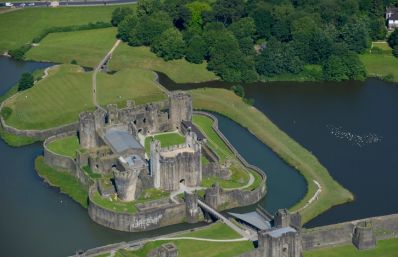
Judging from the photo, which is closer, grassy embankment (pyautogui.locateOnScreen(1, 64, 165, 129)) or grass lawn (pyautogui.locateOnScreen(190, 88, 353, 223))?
grass lawn (pyautogui.locateOnScreen(190, 88, 353, 223))

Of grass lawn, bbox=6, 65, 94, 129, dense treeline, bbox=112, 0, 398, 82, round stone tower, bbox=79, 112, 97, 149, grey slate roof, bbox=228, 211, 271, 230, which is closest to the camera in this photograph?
grey slate roof, bbox=228, 211, 271, 230

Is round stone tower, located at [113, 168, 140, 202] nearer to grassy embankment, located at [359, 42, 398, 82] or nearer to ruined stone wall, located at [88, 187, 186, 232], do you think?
ruined stone wall, located at [88, 187, 186, 232]

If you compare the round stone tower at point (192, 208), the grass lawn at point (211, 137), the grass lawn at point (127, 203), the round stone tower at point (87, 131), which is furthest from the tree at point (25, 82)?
the round stone tower at point (192, 208)

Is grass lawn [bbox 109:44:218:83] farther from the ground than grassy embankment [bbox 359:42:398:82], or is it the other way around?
grass lawn [bbox 109:44:218:83]

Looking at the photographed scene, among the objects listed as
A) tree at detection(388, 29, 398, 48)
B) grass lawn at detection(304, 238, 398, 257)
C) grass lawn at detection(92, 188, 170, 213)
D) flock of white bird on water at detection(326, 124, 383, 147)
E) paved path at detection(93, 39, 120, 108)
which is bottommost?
tree at detection(388, 29, 398, 48)

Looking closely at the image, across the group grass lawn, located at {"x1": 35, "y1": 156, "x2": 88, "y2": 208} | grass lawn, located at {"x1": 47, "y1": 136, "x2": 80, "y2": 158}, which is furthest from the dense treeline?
grass lawn, located at {"x1": 35, "y1": 156, "x2": 88, "y2": 208}

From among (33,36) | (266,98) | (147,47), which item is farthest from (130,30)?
(266,98)

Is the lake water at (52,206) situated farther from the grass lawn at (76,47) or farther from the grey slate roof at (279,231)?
the grass lawn at (76,47)

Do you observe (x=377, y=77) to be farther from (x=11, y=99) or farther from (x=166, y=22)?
(x=11, y=99)

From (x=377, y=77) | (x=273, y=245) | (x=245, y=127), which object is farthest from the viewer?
(x=377, y=77)
